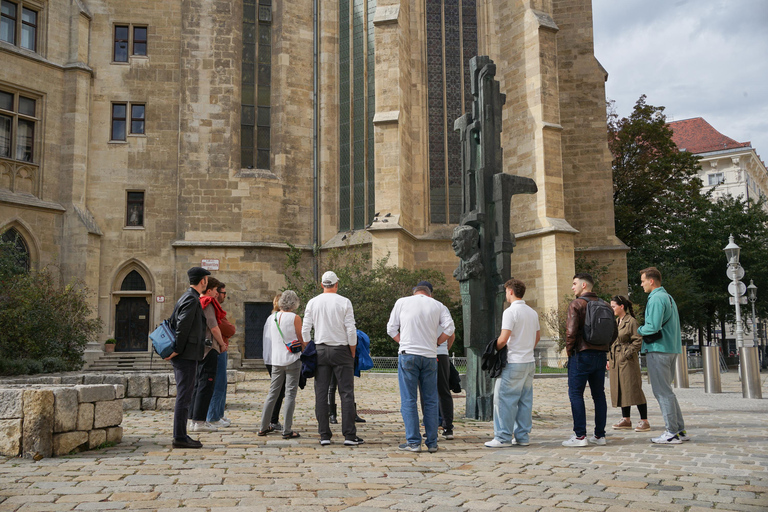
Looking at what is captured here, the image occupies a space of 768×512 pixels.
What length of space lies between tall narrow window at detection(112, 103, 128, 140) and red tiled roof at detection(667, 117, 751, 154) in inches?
2264

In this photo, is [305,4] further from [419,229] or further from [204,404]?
[204,404]

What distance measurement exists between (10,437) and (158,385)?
4.27 meters

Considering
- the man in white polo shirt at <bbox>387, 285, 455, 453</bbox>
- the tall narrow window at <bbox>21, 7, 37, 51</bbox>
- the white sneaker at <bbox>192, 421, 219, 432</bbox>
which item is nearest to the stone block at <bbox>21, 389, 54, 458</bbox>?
the white sneaker at <bbox>192, 421, 219, 432</bbox>

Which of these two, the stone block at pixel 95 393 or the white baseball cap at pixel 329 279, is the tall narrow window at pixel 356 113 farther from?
the stone block at pixel 95 393

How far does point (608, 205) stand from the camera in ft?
89.5

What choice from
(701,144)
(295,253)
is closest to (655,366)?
(295,253)

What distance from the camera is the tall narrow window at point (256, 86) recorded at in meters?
26.3

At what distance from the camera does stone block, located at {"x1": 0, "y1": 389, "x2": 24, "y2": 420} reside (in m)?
6.10

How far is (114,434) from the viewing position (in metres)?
6.98

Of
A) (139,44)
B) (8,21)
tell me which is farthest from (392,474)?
(139,44)

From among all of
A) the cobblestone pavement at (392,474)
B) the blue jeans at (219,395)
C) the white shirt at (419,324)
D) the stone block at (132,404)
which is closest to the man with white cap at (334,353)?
the cobblestone pavement at (392,474)

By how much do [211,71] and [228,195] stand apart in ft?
15.4

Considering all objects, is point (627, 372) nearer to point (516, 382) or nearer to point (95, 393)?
point (516, 382)

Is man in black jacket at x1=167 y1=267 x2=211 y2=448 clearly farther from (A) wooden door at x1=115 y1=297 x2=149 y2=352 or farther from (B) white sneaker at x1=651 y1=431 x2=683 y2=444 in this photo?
(A) wooden door at x1=115 y1=297 x2=149 y2=352
